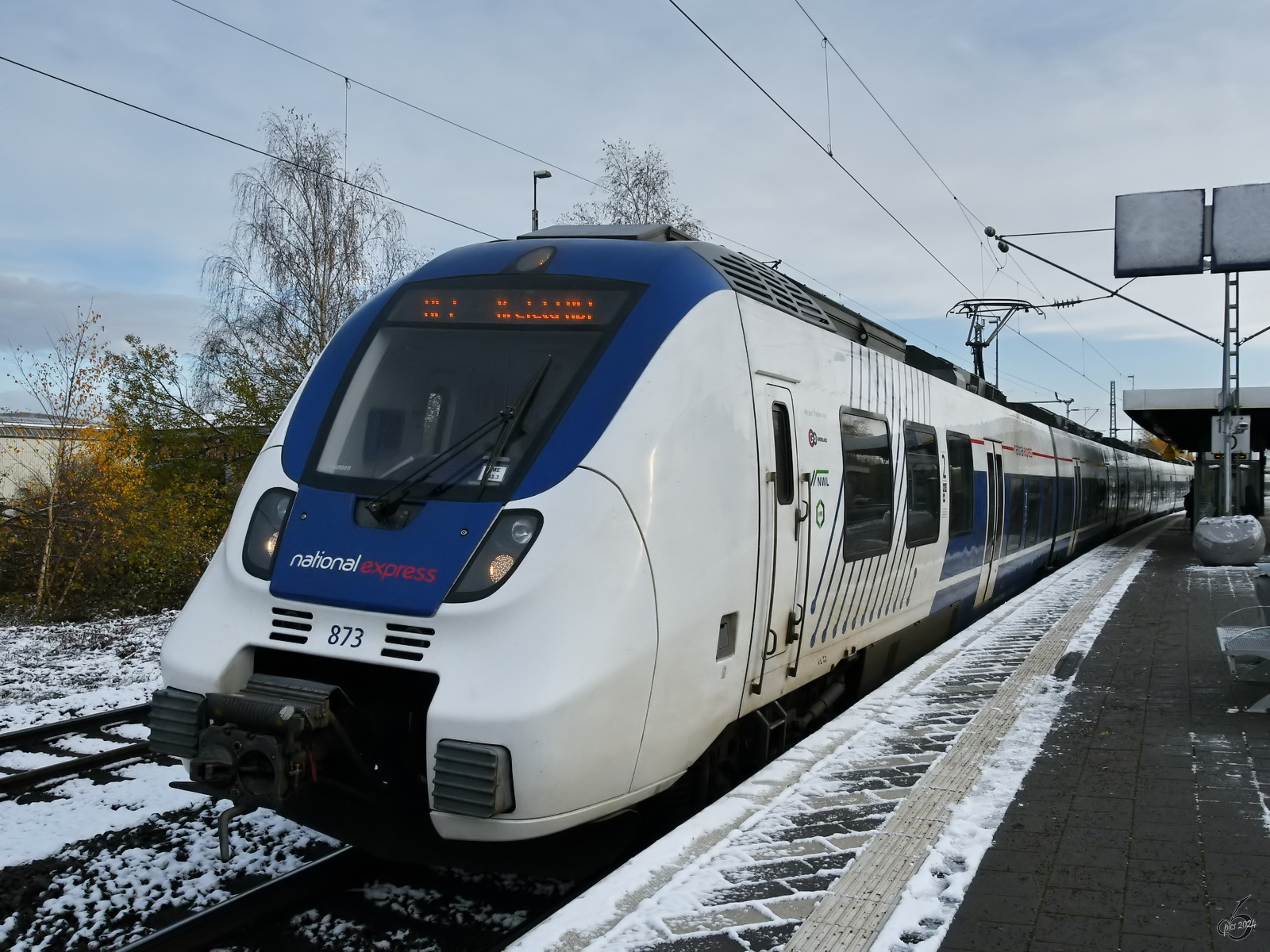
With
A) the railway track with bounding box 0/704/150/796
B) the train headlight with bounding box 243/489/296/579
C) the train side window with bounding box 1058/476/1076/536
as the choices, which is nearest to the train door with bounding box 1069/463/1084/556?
the train side window with bounding box 1058/476/1076/536

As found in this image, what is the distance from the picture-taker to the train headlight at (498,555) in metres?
3.97

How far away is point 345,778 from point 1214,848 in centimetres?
334

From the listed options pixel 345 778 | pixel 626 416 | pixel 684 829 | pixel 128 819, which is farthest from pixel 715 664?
pixel 128 819

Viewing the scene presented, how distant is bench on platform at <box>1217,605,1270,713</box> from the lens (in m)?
6.49

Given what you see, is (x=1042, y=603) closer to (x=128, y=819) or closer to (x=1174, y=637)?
(x=1174, y=637)

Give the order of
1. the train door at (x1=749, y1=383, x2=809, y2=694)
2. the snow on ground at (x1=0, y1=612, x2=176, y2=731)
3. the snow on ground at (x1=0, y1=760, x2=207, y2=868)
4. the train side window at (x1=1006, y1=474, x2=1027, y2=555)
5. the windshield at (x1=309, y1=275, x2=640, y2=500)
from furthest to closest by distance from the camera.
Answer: the train side window at (x1=1006, y1=474, x2=1027, y2=555)
the snow on ground at (x1=0, y1=612, x2=176, y2=731)
the snow on ground at (x1=0, y1=760, x2=207, y2=868)
the train door at (x1=749, y1=383, x2=809, y2=694)
the windshield at (x1=309, y1=275, x2=640, y2=500)

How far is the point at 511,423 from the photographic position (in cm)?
449

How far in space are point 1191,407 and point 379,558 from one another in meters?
27.8

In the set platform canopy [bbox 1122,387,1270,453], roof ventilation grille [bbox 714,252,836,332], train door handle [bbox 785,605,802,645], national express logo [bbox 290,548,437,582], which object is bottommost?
train door handle [bbox 785,605,802,645]

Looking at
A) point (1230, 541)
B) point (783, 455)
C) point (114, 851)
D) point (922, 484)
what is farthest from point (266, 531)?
point (1230, 541)

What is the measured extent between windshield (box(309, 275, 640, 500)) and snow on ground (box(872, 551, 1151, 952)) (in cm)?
214

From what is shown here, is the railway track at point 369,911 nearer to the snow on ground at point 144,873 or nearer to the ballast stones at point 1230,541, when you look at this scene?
the snow on ground at point 144,873

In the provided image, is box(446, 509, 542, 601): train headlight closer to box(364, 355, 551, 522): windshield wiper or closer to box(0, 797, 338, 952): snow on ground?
box(364, 355, 551, 522): windshield wiper

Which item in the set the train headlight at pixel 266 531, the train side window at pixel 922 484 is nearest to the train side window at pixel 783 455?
the train headlight at pixel 266 531
